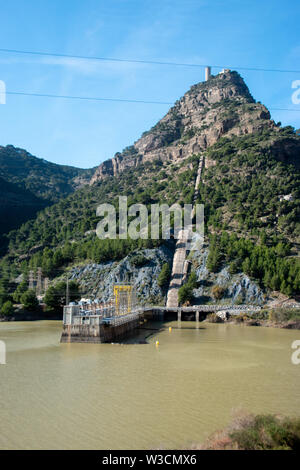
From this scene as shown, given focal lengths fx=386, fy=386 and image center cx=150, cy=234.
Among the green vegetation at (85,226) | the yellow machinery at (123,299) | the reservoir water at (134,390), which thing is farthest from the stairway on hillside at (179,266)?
the reservoir water at (134,390)

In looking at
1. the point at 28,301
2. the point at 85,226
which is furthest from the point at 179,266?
the point at 85,226

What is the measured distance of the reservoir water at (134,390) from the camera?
14.6m

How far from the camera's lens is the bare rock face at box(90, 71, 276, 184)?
401 feet

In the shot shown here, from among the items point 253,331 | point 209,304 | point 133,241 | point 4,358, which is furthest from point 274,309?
point 4,358

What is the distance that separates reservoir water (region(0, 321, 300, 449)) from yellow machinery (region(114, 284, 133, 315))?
15.7 metres

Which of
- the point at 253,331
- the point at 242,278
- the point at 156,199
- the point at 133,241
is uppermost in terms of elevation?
the point at 156,199

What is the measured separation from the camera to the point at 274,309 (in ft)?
171

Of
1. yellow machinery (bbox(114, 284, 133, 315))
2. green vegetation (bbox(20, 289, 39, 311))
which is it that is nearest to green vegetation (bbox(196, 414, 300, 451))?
yellow machinery (bbox(114, 284, 133, 315))

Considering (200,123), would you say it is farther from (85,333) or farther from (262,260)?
(85,333)

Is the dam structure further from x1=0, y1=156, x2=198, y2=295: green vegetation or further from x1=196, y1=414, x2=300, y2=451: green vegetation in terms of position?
x1=196, y1=414, x2=300, y2=451: green vegetation

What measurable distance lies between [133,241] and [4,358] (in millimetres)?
46937
